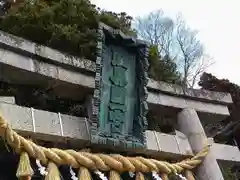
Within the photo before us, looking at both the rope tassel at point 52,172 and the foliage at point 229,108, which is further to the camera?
the foliage at point 229,108

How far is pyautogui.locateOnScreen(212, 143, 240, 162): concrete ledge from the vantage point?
3881 mm

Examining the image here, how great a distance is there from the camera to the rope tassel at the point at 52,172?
268 centimetres

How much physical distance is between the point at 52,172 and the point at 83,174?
0.79 feet

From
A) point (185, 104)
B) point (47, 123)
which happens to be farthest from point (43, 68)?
point (185, 104)

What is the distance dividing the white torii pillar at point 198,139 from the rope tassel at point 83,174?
4.11 feet

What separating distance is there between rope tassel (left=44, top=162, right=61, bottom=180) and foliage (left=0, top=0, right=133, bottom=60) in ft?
7.58

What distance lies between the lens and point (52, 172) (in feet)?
8.87

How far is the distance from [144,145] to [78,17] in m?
2.66

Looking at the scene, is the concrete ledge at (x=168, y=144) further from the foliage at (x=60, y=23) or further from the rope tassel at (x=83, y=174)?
the foliage at (x=60, y=23)

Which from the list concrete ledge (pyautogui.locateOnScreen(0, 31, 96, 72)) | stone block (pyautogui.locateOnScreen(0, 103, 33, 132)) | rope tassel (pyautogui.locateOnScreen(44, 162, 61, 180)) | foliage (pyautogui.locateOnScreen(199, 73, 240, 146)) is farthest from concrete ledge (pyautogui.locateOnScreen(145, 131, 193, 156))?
foliage (pyautogui.locateOnScreen(199, 73, 240, 146))

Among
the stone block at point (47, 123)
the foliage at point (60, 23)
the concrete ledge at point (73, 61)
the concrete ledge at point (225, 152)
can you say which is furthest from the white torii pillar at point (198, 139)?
the foliage at point (60, 23)

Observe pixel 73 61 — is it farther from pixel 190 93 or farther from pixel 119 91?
pixel 190 93

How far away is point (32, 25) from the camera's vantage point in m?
5.08

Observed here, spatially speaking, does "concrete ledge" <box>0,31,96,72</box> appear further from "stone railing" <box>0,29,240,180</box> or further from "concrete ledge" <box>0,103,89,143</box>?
"concrete ledge" <box>0,103,89,143</box>
